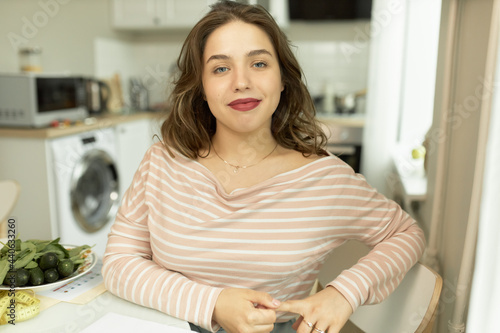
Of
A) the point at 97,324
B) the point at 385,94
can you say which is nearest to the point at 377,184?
the point at 385,94

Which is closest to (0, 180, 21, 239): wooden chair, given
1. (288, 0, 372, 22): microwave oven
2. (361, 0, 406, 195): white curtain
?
(361, 0, 406, 195): white curtain

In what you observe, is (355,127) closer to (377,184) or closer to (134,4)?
(377,184)

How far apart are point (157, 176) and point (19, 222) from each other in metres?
1.88

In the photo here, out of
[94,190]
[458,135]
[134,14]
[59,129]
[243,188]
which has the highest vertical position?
[134,14]

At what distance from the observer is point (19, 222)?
105 inches

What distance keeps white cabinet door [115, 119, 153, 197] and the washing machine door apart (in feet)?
0.38

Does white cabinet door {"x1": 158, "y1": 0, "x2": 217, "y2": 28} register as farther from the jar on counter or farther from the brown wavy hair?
the brown wavy hair

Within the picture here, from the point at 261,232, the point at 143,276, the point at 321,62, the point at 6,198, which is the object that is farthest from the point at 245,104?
the point at 321,62

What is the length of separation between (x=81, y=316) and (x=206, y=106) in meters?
0.62

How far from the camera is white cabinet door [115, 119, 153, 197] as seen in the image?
10.7 ft

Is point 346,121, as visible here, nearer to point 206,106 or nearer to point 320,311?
point 206,106

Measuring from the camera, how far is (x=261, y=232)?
1.04 meters

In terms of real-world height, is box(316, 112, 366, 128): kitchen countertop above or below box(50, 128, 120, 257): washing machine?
above

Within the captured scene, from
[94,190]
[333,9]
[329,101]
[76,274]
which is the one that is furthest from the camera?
[329,101]
